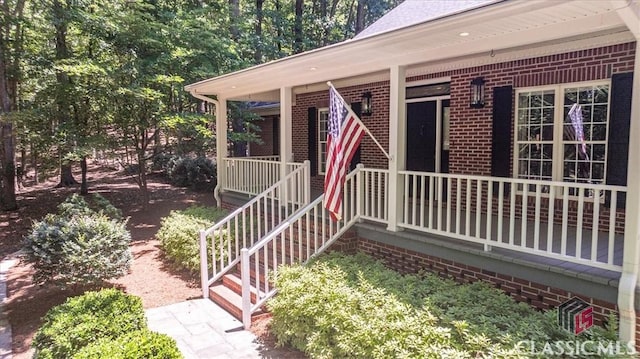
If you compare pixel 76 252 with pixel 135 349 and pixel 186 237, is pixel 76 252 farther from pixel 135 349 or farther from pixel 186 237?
pixel 135 349

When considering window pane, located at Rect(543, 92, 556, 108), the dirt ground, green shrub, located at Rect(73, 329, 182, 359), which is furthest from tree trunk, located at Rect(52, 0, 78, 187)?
window pane, located at Rect(543, 92, 556, 108)

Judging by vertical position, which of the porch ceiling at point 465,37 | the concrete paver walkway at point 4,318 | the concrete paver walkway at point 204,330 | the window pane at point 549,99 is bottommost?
the concrete paver walkway at point 4,318

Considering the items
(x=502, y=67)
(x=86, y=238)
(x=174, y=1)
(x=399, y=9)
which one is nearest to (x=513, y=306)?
(x=502, y=67)

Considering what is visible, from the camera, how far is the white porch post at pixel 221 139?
9.71m

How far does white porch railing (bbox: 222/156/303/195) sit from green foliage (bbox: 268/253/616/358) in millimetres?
3690

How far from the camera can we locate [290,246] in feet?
18.7

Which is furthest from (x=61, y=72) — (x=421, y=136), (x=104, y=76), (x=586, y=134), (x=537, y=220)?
(x=586, y=134)

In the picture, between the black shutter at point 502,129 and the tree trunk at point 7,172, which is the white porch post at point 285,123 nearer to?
the black shutter at point 502,129

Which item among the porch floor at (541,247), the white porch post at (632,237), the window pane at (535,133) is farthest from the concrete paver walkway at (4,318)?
the window pane at (535,133)

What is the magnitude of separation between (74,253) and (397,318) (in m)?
4.70

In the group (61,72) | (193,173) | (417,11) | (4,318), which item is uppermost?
(417,11)

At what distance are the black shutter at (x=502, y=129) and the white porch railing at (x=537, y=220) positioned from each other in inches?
13.1

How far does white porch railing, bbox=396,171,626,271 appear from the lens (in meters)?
3.79

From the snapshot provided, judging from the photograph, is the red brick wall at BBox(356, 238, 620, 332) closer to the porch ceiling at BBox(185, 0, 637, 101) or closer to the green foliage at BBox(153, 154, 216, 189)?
the porch ceiling at BBox(185, 0, 637, 101)
